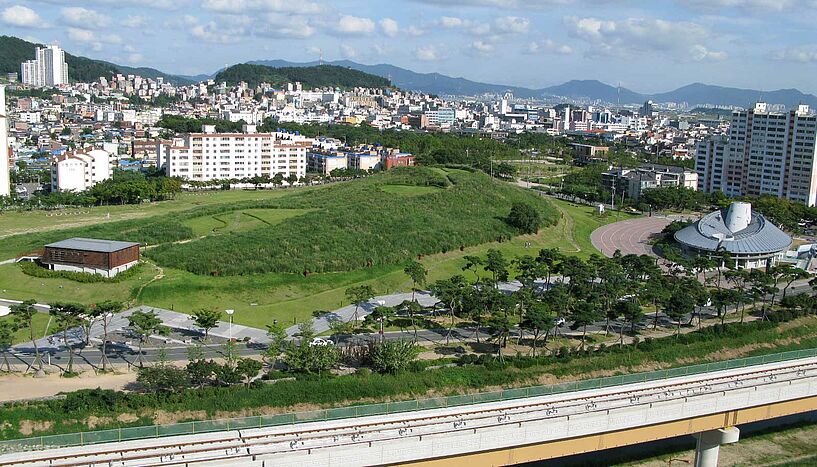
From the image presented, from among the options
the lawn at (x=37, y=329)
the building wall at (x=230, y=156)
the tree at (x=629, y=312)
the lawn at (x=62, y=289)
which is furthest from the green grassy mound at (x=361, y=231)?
the building wall at (x=230, y=156)

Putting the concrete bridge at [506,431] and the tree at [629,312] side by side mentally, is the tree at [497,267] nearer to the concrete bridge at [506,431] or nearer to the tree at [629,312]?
the tree at [629,312]

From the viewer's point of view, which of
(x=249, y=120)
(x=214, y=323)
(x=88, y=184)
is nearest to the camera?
(x=214, y=323)

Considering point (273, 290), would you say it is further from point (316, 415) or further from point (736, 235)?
point (736, 235)

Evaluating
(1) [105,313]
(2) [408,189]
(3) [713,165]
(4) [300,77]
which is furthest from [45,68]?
(1) [105,313]

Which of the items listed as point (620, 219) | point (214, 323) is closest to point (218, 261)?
point (214, 323)

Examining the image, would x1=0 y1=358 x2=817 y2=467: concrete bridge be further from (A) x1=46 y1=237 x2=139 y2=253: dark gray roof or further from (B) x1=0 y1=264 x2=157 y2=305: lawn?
(A) x1=46 y1=237 x2=139 y2=253: dark gray roof

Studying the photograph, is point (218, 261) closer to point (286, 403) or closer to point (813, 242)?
point (286, 403)

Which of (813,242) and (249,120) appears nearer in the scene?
(813,242)
